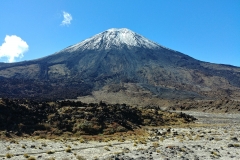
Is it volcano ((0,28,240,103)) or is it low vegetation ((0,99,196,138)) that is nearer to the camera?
low vegetation ((0,99,196,138))

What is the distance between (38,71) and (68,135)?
16243cm

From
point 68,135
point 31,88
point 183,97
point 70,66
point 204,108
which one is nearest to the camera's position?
point 68,135

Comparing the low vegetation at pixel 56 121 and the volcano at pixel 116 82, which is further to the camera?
the volcano at pixel 116 82

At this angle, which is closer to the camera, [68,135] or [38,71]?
[68,135]

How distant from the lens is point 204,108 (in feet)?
301

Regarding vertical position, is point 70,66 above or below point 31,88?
above

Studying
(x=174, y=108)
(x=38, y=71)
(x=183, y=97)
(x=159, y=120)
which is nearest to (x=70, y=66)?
(x=38, y=71)

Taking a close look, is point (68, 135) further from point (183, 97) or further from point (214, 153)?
point (183, 97)

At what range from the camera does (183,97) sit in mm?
122938

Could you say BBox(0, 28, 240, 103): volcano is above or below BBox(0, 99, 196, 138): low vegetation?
above

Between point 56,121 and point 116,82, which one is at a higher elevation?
point 116,82

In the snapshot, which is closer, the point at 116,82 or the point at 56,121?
the point at 56,121

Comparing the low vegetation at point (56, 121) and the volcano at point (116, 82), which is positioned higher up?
Result: the volcano at point (116, 82)

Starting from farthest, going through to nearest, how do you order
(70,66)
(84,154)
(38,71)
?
(70,66)
(38,71)
(84,154)
